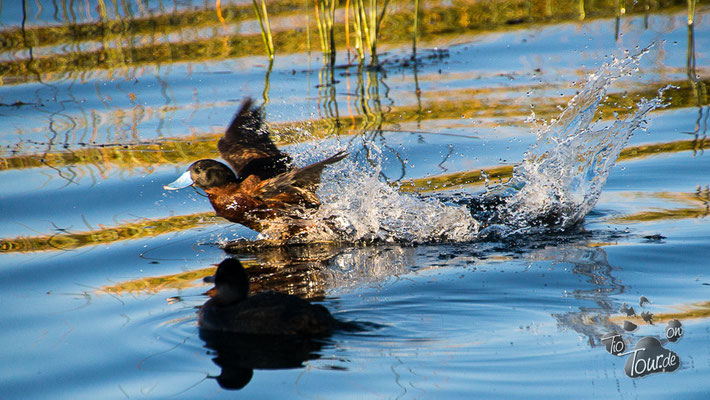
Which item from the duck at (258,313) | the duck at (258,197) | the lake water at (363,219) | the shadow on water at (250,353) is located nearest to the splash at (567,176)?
the lake water at (363,219)

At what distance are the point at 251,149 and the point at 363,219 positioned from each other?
4.62 ft

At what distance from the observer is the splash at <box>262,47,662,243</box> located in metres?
5.88

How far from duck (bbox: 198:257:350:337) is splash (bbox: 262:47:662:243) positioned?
68.1 inches

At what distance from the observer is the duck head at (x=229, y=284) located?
4363 millimetres

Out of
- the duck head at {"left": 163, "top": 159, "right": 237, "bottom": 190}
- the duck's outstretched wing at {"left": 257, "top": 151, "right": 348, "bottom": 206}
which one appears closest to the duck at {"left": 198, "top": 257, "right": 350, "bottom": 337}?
the duck's outstretched wing at {"left": 257, "top": 151, "right": 348, "bottom": 206}

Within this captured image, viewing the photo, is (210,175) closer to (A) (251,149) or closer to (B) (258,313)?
(A) (251,149)

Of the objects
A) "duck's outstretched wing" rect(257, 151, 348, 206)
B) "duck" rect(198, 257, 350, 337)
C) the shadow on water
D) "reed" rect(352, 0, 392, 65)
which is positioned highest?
"reed" rect(352, 0, 392, 65)

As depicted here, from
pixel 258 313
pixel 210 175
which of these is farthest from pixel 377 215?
pixel 258 313

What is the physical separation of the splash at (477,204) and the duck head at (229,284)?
66.1 inches

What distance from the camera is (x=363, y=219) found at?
5.98 metres

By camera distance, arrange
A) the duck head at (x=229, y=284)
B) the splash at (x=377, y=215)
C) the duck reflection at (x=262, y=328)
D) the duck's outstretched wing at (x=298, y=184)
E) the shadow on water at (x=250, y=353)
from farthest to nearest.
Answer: the splash at (x=377, y=215) → the duck's outstretched wing at (x=298, y=184) → the duck head at (x=229, y=284) → the duck reflection at (x=262, y=328) → the shadow on water at (x=250, y=353)

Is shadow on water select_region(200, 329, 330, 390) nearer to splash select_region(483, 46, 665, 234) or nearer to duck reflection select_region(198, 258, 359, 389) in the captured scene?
duck reflection select_region(198, 258, 359, 389)

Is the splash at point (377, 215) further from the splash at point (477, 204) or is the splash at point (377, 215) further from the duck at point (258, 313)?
the duck at point (258, 313)

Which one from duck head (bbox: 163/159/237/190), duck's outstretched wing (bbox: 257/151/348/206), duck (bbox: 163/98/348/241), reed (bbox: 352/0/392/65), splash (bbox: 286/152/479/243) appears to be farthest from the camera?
reed (bbox: 352/0/392/65)
